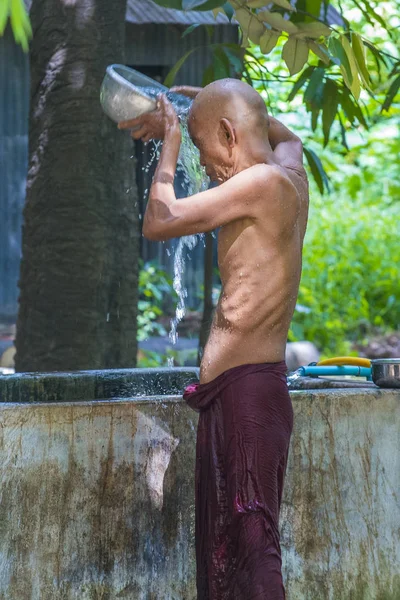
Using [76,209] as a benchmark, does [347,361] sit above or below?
below

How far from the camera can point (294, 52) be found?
11.5 ft

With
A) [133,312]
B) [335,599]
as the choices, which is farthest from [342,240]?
[335,599]

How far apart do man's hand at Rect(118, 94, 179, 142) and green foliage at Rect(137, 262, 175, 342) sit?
6036 millimetres

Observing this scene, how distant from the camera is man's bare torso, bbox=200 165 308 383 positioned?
8.45ft

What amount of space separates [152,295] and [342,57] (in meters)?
6.09

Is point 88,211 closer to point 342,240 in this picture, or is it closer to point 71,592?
point 71,592

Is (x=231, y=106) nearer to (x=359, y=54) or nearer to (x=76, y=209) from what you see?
(x=359, y=54)

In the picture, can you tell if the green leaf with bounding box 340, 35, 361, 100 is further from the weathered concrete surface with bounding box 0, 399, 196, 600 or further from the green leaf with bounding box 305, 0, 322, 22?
the weathered concrete surface with bounding box 0, 399, 196, 600

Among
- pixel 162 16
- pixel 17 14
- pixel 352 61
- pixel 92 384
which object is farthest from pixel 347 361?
pixel 162 16

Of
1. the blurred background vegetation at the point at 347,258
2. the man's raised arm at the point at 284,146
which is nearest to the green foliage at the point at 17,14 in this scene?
the man's raised arm at the point at 284,146

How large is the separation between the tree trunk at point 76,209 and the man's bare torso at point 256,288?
2.22 m

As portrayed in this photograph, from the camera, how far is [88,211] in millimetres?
4797

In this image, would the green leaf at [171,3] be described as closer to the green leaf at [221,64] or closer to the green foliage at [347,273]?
the green leaf at [221,64]

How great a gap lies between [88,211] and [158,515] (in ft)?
7.02
